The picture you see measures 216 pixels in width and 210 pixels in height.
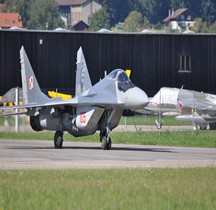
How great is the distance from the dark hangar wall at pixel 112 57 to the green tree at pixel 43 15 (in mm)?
105359

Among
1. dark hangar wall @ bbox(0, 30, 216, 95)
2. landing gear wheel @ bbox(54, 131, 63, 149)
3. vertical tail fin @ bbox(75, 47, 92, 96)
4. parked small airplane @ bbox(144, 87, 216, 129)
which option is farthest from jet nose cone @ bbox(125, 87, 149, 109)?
dark hangar wall @ bbox(0, 30, 216, 95)

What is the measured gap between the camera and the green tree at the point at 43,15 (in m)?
177

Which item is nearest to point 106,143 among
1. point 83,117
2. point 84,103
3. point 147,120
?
point 83,117

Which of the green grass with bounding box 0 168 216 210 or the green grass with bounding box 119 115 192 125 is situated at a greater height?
the green grass with bounding box 0 168 216 210

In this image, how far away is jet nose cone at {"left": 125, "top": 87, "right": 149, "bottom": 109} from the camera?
30.9 metres

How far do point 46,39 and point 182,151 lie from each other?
3415cm

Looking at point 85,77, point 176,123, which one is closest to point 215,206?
point 85,77

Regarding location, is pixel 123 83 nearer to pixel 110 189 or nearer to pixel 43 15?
pixel 110 189

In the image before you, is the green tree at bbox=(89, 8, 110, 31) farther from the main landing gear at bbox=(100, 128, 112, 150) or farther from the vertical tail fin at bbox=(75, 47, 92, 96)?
the main landing gear at bbox=(100, 128, 112, 150)

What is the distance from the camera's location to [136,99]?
102 feet

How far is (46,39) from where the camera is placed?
65438 mm

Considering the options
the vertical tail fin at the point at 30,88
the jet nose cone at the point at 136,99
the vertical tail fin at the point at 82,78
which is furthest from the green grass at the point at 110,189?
the vertical tail fin at the point at 30,88

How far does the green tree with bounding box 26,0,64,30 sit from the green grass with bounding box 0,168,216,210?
151 metres

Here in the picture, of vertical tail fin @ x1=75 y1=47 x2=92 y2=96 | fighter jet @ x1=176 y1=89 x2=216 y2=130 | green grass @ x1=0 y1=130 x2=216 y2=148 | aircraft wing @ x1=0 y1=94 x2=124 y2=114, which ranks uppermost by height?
vertical tail fin @ x1=75 y1=47 x2=92 y2=96
